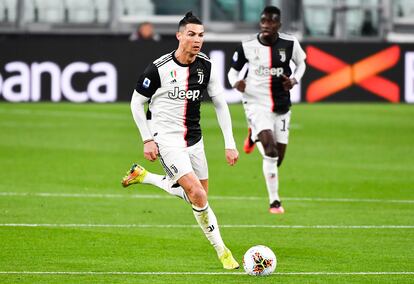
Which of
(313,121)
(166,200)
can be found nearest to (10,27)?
(313,121)

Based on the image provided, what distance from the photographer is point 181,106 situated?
38.9 feet

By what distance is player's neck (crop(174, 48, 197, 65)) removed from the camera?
38.7 feet

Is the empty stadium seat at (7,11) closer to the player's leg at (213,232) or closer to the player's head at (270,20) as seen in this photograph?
the player's head at (270,20)

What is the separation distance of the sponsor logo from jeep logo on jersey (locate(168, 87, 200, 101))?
18382mm

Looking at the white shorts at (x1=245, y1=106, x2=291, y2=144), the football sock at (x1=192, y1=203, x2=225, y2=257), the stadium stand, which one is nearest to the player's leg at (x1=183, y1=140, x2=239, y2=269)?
the football sock at (x1=192, y1=203, x2=225, y2=257)

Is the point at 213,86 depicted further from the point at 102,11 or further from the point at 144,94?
the point at 102,11

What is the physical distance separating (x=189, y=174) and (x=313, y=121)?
17610 mm

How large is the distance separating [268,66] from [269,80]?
0.20m

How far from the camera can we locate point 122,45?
3073 cm

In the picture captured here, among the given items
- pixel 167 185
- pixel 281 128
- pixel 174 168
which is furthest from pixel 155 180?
pixel 281 128

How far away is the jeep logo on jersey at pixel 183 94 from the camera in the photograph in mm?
11797

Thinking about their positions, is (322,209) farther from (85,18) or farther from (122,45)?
(85,18)

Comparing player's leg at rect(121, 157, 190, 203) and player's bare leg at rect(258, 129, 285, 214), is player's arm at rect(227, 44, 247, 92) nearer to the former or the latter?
player's bare leg at rect(258, 129, 285, 214)

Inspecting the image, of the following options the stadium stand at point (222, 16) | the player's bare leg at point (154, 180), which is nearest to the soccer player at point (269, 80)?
the player's bare leg at point (154, 180)
